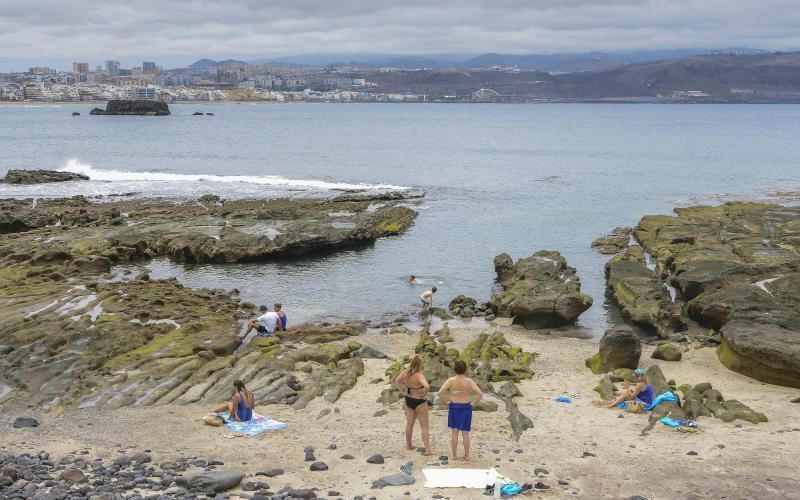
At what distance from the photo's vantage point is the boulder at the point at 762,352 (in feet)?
69.9

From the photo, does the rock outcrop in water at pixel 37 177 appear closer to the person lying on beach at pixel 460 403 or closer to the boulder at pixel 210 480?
the boulder at pixel 210 480

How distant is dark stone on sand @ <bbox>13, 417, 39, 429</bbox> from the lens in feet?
58.4

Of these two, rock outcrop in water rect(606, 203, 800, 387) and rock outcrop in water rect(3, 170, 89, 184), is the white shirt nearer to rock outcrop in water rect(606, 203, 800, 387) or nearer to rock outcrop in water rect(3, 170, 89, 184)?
rock outcrop in water rect(606, 203, 800, 387)

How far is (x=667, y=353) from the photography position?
24.8 metres

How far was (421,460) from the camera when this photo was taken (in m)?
15.4

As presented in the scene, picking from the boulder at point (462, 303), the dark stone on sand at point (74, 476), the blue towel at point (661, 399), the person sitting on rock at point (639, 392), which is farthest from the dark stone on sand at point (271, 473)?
the boulder at point (462, 303)

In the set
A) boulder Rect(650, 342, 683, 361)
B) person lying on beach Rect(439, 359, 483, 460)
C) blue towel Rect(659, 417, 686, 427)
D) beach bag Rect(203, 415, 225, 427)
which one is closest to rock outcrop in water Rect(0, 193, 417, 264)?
boulder Rect(650, 342, 683, 361)

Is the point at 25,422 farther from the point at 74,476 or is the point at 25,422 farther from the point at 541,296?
the point at 541,296

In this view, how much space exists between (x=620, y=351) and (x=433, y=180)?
170ft

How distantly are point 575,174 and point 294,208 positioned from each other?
4115 centimetres

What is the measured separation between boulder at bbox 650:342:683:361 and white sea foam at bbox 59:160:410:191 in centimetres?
4268

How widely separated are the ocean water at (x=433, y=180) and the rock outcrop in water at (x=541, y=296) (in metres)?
1.08

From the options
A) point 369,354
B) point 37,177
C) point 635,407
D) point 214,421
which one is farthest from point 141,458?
point 37,177

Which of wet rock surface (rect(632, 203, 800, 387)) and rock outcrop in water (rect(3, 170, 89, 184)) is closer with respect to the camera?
wet rock surface (rect(632, 203, 800, 387))
